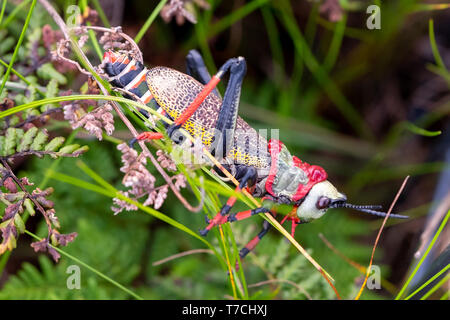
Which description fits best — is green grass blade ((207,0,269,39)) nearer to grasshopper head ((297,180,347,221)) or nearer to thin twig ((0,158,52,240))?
grasshopper head ((297,180,347,221))

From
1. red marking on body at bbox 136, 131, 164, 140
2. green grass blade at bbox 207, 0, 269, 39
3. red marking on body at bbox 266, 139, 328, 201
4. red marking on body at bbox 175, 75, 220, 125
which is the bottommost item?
red marking on body at bbox 266, 139, 328, 201

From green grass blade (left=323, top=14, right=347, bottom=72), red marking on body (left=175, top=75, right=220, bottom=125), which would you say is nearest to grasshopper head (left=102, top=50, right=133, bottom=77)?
red marking on body (left=175, top=75, right=220, bottom=125)

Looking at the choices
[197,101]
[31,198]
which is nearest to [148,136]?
[197,101]

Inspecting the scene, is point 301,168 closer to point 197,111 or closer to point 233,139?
point 233,139

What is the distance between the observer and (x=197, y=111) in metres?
1.32

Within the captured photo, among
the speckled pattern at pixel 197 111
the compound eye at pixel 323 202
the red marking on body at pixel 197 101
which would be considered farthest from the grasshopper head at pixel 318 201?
the red marking on body at pixel 197 101

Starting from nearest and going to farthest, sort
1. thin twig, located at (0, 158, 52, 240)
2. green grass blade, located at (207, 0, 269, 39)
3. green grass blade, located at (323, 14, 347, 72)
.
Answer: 1. thin twig, located at (0, 158, 52, 240)
2. green grass blade, located at (207, 0, 269, 39)
3. green grass blade, located at (323, 14, 347, 72)

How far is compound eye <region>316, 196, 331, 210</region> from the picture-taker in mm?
1308

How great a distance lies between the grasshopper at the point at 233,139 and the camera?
129cm

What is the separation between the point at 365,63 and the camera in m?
2.40

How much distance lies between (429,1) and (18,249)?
2447 mm

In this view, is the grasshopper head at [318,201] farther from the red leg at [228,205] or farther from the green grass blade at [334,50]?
the green grass blade at [334,50]
